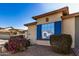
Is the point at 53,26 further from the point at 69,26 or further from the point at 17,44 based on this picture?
the point at 17,44

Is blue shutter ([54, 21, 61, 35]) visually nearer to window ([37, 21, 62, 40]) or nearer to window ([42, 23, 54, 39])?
window ([37, 21, 62, 40])

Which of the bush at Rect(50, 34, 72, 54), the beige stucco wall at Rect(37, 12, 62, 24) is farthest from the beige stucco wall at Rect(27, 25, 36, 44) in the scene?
the bush at Rect(50, 34, 72, 54)

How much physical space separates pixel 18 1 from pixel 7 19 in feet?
4.32

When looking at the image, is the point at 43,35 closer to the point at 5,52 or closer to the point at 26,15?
the point at 26,15

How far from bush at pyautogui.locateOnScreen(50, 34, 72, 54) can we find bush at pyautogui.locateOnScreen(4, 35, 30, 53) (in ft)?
5.49

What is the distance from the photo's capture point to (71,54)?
10.8 metres

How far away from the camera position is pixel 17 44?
457 inches

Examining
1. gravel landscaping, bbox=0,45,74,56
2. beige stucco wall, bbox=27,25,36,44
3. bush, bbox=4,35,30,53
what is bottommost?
gravel landscaping, bbox=0,45,74,56

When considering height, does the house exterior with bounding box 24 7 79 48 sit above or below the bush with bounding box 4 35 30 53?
above

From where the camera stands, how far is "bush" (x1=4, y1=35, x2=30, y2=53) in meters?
11.5

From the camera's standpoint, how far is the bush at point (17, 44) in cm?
1146

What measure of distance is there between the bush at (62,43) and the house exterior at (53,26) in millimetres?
400

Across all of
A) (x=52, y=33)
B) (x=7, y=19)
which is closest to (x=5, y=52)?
(x=7, y=19)

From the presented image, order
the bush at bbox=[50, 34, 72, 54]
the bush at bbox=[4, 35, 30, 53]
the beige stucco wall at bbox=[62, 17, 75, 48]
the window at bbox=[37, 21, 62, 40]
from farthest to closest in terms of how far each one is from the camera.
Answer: the window at bbox=[37, 21, 62, 40], the beige stucco wall at bbox=[62, 17, 75, 48], the bush at bbox=[4, 35, 30, 53], the bush at bbox=[50, 34, 72, 54]
